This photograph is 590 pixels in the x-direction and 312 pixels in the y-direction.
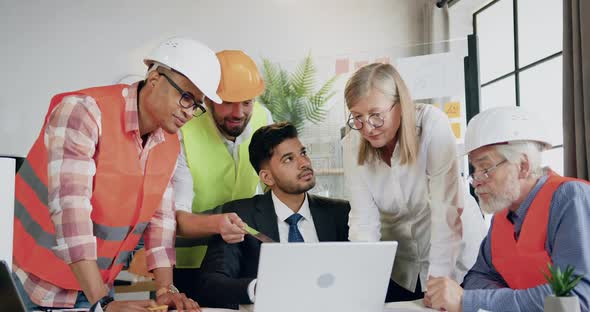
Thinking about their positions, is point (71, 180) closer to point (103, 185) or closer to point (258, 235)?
point (103, 185)

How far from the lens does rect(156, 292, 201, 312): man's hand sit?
2.12 metres

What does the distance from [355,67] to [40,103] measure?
293 cm

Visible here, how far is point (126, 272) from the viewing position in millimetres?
4391

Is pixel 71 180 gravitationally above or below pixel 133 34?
below

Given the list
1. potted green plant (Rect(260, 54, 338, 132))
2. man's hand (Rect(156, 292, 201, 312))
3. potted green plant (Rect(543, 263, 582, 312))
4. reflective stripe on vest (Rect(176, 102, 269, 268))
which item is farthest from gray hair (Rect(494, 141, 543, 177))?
potted green plant (Rect(260, 54, 338, 132))

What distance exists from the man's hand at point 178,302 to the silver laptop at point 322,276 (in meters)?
0.30

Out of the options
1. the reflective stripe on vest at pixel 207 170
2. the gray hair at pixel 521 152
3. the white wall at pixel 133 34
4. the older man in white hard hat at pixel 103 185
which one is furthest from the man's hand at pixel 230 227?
the white wall at pixel 133 34

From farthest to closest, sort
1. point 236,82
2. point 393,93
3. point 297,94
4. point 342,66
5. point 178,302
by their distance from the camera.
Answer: point 297,94 → point 342,66 → point 236,82 → point 393,93 → point 178,302

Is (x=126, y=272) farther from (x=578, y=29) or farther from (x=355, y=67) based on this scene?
(x=578, y=29)

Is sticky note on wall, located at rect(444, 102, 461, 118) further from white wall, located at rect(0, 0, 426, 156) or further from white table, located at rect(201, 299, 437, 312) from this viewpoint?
white wall, located at rect(0, 0, 426, 156)

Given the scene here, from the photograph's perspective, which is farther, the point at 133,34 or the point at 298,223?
the point at 133,34

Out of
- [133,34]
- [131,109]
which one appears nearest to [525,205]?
[131,109]

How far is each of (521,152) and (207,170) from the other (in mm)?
1400

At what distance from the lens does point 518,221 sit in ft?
7.21
